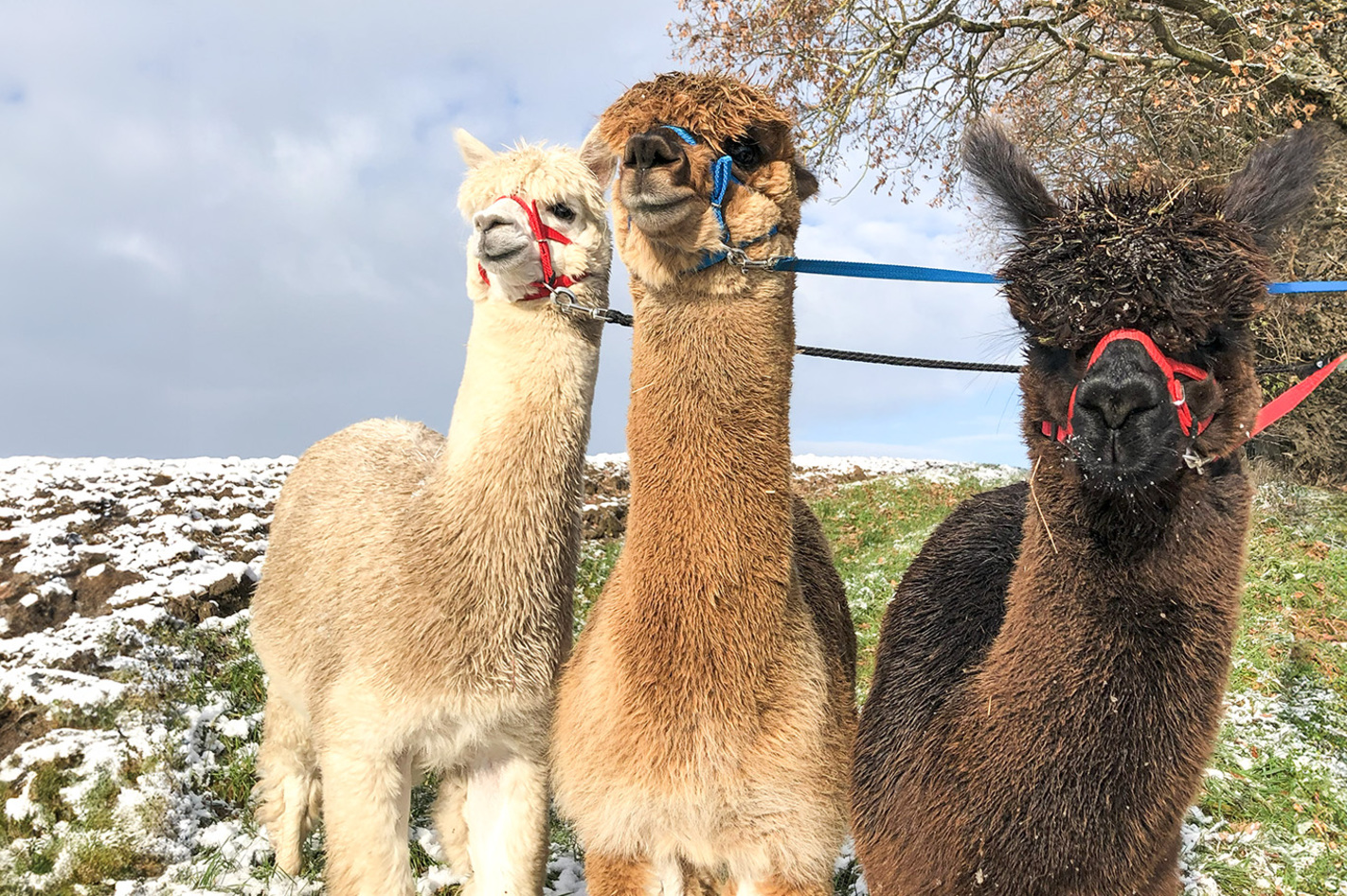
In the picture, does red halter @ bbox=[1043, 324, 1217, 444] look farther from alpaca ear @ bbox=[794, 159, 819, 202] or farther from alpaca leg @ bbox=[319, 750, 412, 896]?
alpaca leg @ bbox=[319, 750, 412, 896]

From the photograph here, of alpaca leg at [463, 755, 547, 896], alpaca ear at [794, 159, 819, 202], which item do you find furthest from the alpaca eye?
alpaca leg at [463, 755, 547, 896]

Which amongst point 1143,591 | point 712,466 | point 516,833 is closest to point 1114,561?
point 1143,591

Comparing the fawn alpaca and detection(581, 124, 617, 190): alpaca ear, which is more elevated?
detection(581, 124, 617, 190): alpaca ear

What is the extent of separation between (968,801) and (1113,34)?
11.5m

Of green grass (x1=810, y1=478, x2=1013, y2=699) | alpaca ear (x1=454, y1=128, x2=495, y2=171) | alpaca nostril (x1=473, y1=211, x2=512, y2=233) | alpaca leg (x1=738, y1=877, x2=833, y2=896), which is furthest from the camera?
green grass (x1=810, y1=478, x2=1013, y2=699)

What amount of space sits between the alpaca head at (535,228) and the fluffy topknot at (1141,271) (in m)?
1.48

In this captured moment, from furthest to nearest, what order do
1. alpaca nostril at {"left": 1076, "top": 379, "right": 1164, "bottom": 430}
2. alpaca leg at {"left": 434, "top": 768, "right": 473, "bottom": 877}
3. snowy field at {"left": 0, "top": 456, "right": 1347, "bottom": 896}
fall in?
1. snowy field at {"left": 0, "top": 456, "right": 1347, "bottom": 896}
2. alpaca leg at {"left": 434, "top": 768, "right": 473, "bottom": 877}
3. alpaca nostril at {"left": 1076, "top": 379, "right": 1164, "bottom": 430}

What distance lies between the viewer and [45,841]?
13.0 ft

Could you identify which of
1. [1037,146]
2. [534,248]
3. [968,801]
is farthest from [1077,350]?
[1037,146]

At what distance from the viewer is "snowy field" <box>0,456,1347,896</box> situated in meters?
→ 3.98

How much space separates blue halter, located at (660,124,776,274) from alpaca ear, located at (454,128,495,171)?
1.29m

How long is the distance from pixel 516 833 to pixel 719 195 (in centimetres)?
230

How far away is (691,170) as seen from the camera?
2.31 m

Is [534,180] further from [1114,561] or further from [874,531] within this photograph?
[874,531]
